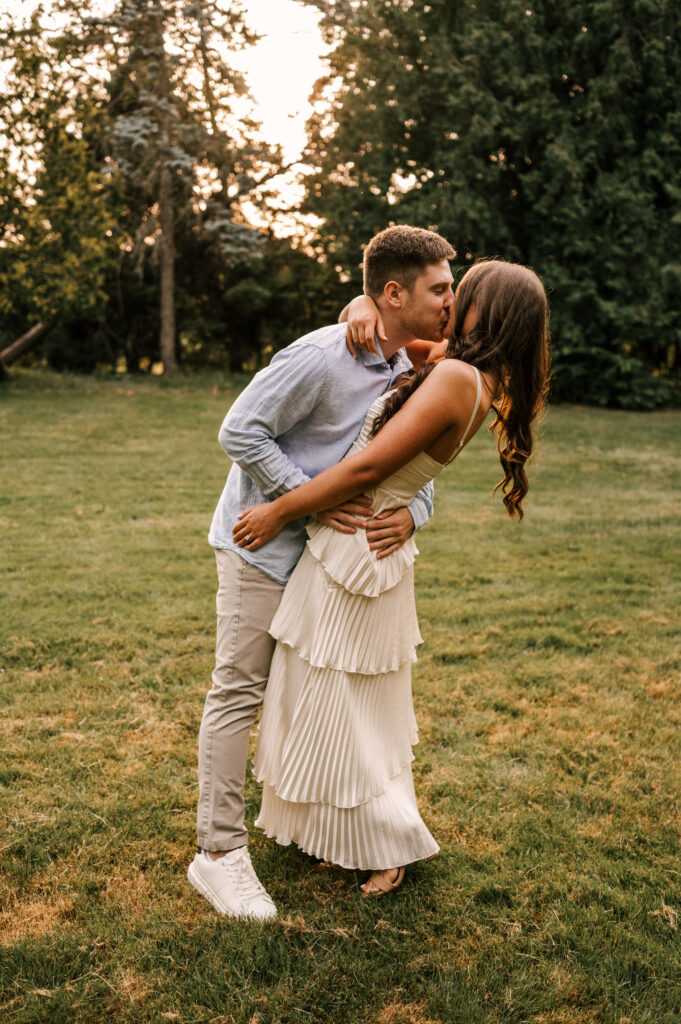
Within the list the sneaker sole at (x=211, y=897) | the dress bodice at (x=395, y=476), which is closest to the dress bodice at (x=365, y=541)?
the dress bodice at (x=395, y=476)

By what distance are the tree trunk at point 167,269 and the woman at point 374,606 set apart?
2022cm

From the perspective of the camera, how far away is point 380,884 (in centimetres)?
282

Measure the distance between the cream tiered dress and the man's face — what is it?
11.3 inches

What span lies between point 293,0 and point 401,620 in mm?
22634

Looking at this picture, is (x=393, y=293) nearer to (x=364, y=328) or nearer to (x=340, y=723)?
(x=364, y=328)

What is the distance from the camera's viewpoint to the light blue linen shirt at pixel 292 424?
2439 millimetres

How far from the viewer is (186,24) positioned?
66.7 ft

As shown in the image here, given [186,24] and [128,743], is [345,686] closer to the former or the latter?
[128,743]

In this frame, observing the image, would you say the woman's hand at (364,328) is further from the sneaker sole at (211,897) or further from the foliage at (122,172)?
the foliage at (122,172)

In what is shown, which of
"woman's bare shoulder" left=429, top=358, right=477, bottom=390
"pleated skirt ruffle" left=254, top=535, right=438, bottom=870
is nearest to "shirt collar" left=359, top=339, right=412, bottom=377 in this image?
"woman's bare shoulder" left=429, top=358, right=477, bottom=390

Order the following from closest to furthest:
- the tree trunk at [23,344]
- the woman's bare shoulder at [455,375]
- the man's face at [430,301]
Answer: the woman's bare shoulder at [455,375], the man's face at [430,301], the tree trunk at [23,344]

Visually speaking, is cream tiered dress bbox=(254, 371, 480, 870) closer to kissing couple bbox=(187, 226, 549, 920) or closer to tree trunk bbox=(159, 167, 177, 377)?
kissing couple bbox=(187, 226, 549, 920)

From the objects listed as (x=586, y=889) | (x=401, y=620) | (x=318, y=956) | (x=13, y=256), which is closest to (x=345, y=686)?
(x=401, y=620)

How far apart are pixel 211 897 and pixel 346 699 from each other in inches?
30.8
